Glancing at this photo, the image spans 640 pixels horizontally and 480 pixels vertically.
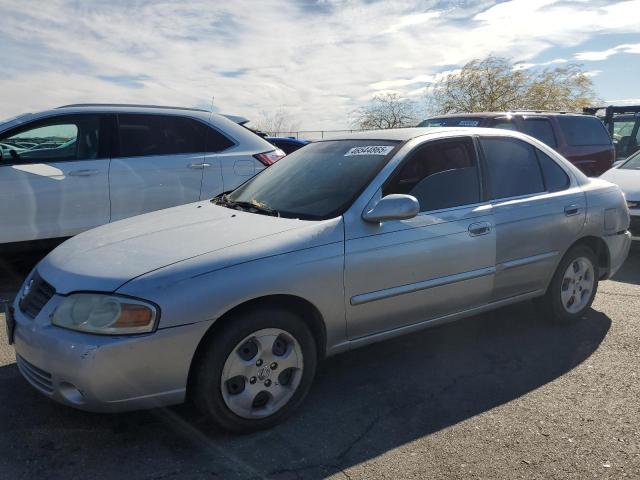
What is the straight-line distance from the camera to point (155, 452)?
2760mm

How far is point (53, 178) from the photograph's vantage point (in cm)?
547

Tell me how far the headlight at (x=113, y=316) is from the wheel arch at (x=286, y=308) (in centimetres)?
29

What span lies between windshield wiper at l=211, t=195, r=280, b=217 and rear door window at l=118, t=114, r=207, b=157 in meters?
2.25

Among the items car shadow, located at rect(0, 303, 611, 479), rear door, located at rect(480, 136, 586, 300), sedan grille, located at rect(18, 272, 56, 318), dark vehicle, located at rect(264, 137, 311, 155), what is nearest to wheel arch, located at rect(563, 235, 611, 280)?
rear door, located at rect(480, 136, 586, 300)

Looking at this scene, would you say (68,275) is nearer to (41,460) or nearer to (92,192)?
(41,460)

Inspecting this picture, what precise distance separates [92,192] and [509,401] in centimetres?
435

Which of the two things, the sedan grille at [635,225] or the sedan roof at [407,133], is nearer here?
the sedan roof at [407,133]

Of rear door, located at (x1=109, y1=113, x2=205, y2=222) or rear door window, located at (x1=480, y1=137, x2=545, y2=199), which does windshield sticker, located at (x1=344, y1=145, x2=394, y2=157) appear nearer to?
rear door window, located at (x1=480, y1=137, x2=545, y2=199)

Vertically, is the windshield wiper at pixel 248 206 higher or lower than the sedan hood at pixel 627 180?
lower

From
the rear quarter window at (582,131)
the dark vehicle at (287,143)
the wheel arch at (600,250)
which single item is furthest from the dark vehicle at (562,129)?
the wheel arch at (600,250)

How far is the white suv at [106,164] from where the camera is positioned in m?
5.39

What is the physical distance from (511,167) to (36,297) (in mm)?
3293

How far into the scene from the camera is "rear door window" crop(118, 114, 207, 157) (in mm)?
5898

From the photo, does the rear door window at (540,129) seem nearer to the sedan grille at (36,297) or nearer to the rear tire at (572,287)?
the rear tire at (572,287)
